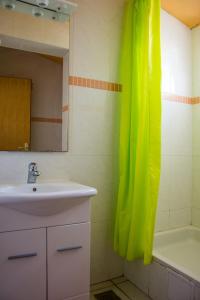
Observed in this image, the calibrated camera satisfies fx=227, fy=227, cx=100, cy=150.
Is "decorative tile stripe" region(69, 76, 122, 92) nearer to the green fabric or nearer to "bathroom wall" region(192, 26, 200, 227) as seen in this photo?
the green fabric

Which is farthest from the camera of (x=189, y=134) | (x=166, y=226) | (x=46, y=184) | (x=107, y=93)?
(x=189, y=134)

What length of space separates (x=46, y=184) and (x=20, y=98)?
61 cm

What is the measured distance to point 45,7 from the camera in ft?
4.96

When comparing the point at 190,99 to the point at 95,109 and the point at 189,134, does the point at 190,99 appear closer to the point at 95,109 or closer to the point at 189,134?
the point at 189,134

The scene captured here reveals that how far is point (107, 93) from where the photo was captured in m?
1.83

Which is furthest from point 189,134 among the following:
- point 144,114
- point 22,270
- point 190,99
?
point 22,270

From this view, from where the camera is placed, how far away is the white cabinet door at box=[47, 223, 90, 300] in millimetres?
1197

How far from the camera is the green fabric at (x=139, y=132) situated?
151 cm

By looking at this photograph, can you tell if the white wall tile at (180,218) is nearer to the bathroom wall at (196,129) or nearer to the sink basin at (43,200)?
the bathroom wall at (196,129)

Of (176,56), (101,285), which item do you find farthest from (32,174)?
(176,56)

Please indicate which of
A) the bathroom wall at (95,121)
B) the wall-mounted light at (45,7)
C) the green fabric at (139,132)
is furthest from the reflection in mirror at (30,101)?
the green fabric at (139,132)

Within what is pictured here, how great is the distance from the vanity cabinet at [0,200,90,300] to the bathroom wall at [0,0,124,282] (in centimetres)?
48

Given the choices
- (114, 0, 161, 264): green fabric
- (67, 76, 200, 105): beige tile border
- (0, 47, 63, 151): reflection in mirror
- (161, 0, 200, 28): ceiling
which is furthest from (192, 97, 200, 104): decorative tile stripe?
(0, 47, 63, 151): reflection in mirror

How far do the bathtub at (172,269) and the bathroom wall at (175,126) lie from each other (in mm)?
115
